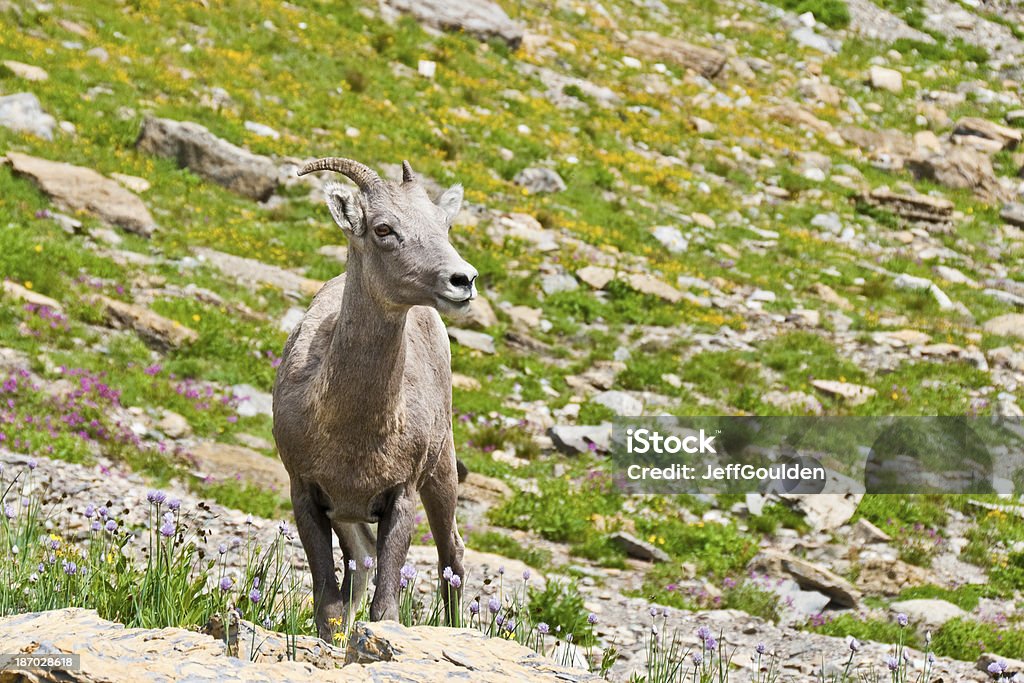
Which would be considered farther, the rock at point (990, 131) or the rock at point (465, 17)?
the rock at point (990, 131)

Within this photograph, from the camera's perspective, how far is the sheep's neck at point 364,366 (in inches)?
223

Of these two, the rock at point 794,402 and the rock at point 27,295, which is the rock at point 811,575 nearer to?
the rock at point 794,402

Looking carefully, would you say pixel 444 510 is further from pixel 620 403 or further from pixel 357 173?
pixel 620 403

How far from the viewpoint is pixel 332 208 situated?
5.64 meters

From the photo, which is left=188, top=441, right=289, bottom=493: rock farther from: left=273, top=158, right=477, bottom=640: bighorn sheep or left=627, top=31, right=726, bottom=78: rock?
left=627, top=31, right=726, bottom=78: rock

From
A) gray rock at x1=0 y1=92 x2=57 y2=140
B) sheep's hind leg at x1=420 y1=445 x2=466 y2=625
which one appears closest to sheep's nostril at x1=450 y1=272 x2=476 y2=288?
sheep's hind leg at x1=420 y1=445 x2=466 y2=625

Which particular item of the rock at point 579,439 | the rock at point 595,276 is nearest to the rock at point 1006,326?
the rock at point 595,276

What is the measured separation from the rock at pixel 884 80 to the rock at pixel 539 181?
Result: 14.8 meters

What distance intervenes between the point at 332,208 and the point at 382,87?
16.0 meters

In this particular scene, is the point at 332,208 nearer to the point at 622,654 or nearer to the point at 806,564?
the point at 622,654

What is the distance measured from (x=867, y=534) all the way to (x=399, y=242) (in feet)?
25.2

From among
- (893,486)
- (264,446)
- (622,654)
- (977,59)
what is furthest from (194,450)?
(977,59)

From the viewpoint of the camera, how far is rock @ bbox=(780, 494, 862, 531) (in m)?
11.4

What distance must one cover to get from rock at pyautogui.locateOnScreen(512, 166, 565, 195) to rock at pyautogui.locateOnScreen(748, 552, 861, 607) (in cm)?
1070
